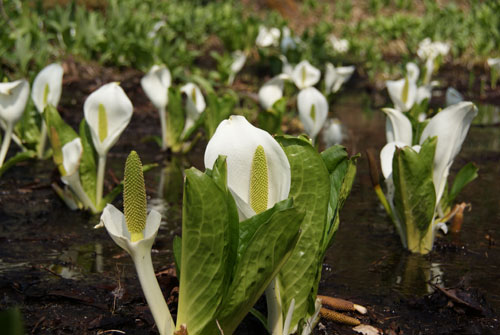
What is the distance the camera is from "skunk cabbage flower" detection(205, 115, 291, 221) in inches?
54.0

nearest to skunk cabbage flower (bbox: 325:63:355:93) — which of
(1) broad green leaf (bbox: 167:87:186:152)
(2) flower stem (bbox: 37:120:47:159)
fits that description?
(1) broad green leaf (bbox: 167:87:186:152)

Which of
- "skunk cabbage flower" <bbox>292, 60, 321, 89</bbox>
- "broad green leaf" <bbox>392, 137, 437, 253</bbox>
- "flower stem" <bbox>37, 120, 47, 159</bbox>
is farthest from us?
"skunk cabbage flower" <bbox>292, 60, 321, 89</bbox>

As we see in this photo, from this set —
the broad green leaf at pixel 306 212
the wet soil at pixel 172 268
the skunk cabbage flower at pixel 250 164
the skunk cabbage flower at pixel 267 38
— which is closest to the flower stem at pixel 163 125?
the wet soil at pixel 172 268

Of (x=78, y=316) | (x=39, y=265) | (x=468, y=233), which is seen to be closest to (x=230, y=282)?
(x=78, y=316)

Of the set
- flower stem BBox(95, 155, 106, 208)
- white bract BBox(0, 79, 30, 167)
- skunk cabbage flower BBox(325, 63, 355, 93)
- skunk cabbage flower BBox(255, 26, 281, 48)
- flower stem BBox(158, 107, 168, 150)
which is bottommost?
skunk cabbage flower BBox(255, 26, 281, 48)

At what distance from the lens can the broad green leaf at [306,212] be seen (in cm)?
150

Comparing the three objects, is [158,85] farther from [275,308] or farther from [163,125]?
[275,308]

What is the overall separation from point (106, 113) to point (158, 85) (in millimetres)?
1370

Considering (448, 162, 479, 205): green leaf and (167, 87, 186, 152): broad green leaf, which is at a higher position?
(448, 162, 479, 205): green leaf

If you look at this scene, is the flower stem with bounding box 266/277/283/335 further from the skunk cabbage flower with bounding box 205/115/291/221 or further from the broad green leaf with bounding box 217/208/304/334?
the skunk cabbage flower with bounding box 205/115/291/221

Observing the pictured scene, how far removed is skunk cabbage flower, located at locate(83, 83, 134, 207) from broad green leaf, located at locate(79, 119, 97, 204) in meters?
0.12

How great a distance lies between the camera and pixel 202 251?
1328 millimetres

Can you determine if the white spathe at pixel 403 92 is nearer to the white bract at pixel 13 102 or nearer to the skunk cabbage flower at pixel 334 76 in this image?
the skunk cabbage flower at pixel 334 76

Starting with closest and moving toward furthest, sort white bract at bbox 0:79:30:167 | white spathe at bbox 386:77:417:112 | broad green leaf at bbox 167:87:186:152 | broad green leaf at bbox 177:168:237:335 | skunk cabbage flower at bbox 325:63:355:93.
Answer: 1. broad green leaf at bbox 177:168:237:335
2. white bract at bbox 0:79:30:167
3. white spathe at bbox 386:77:417:112
4. broad green leaf at bbox 167:87:186:152
5. skunk cabbage flower at bbox 325:63:355:93
